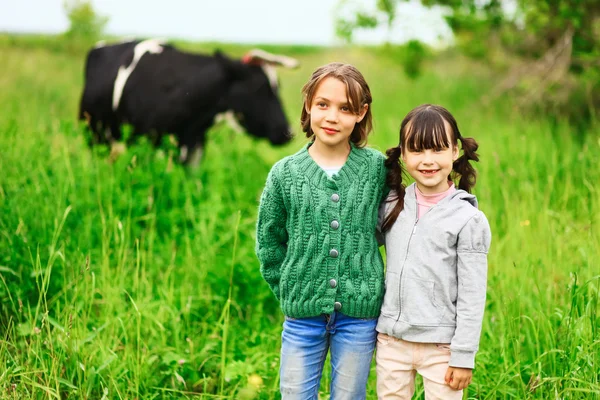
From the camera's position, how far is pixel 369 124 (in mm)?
2295

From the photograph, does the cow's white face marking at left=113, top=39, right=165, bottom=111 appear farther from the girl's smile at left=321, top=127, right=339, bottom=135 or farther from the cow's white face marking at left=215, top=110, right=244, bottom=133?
the girl's smile at left=321, top=127, right=339, bottom=135

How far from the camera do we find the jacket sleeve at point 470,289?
199 cm

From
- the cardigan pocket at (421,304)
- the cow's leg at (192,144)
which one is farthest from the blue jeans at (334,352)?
the cow's leg at (192,144)

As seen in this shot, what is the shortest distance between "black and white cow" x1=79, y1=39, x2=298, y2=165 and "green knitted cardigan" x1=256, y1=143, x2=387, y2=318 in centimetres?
374

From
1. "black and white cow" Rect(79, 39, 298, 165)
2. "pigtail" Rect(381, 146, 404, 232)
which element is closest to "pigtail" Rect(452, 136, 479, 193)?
"pigtail" Rect(381, 146, 404, 232)

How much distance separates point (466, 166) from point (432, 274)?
1.48ft

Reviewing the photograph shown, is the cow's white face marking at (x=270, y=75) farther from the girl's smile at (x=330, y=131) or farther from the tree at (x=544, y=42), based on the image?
the girl's smile at (x=330, y=131)

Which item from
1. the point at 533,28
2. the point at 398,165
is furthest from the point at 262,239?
the point at 533,28

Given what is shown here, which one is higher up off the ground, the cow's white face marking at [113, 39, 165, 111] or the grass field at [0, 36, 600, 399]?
the cow's white face marking at [113, 39, 165, 111]

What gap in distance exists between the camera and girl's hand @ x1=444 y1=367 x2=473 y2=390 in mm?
1999

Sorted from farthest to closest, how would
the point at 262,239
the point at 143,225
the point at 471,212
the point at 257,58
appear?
the point at 257,58
the point at 143,225
the point at 262,239
the point at 471,212

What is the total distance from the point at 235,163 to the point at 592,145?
9.90 ft

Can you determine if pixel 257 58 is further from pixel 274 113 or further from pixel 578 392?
pixel 578 392

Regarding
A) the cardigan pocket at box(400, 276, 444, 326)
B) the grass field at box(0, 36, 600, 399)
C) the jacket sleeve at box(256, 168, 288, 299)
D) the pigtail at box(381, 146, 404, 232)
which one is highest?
the pigtail at box(381, 146, 404, 232)
